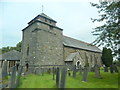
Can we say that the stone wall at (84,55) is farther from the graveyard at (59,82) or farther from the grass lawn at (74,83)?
the grass lawn at (74,83)

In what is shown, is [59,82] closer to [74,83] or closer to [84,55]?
[74,83]

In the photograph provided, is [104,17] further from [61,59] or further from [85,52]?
[85,52]

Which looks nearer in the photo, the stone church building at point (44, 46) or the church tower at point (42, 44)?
the church tower at point (42, 44)

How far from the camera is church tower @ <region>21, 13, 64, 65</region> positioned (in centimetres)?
1747

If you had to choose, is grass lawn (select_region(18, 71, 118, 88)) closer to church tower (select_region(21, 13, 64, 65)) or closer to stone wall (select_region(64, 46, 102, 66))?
church tower (select_region(21, 13, 64, 65))

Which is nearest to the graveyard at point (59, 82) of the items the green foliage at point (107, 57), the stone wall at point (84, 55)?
the stone wall at point (84, 55)

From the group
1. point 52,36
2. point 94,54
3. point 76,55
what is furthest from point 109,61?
point 52,36

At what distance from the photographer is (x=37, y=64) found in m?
16.6

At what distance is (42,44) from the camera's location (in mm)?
18125

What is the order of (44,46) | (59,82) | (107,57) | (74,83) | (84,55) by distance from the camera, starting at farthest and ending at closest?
(84,55) → (107,57) → (44,46) → (74,83) → (59,82)

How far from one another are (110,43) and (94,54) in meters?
25.3

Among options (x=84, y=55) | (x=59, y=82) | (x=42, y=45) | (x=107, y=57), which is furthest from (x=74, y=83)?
(x=107, y=57)

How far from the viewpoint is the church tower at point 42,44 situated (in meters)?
17.5

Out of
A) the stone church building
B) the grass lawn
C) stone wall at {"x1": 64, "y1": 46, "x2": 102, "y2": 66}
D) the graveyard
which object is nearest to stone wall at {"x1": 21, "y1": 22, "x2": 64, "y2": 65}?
the stone church building
